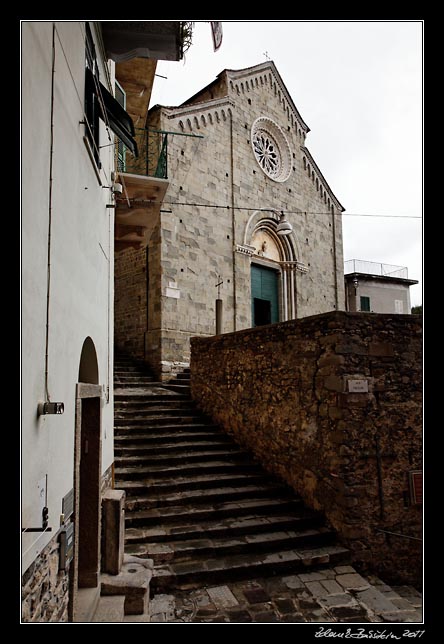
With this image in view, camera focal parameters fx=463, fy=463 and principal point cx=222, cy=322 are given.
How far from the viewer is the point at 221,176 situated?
47.2ft

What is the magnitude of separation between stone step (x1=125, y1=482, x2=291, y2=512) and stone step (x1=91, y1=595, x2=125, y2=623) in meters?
2.06

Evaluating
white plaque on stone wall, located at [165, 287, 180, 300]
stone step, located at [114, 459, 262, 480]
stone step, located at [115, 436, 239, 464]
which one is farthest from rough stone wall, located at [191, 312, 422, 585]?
white plaque on stone wall, located at [165, 287, 180, 300]

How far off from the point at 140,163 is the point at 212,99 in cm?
539

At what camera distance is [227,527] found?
6.14 m

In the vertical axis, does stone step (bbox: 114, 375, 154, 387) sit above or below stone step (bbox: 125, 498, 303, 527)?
above

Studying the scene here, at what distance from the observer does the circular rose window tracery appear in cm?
1611

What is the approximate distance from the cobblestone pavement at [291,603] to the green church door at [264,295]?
1047 cm

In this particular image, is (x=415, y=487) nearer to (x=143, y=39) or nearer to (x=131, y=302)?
(x=143, y=39)

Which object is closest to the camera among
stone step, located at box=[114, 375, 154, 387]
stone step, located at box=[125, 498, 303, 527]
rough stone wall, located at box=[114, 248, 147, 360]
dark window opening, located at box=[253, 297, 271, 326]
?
stone step, located at box=[125, 498, 303, 527]

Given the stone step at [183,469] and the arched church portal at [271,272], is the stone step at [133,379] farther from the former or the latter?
the arched church portal at [271,272]

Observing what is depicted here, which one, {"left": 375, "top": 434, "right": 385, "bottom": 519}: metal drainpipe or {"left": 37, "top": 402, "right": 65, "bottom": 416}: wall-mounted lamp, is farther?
{"left": 375, "top": 434, "right": 385, "bottom": 519}: metal drainpipe

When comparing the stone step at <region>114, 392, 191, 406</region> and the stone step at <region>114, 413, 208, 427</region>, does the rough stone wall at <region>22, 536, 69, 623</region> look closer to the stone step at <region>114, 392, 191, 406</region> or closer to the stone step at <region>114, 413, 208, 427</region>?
the stone step at <region>114, 413, 208, 427</region>

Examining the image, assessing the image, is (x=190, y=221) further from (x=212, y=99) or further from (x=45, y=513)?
(x=45, y=513)

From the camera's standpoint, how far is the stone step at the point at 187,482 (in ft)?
22.0
